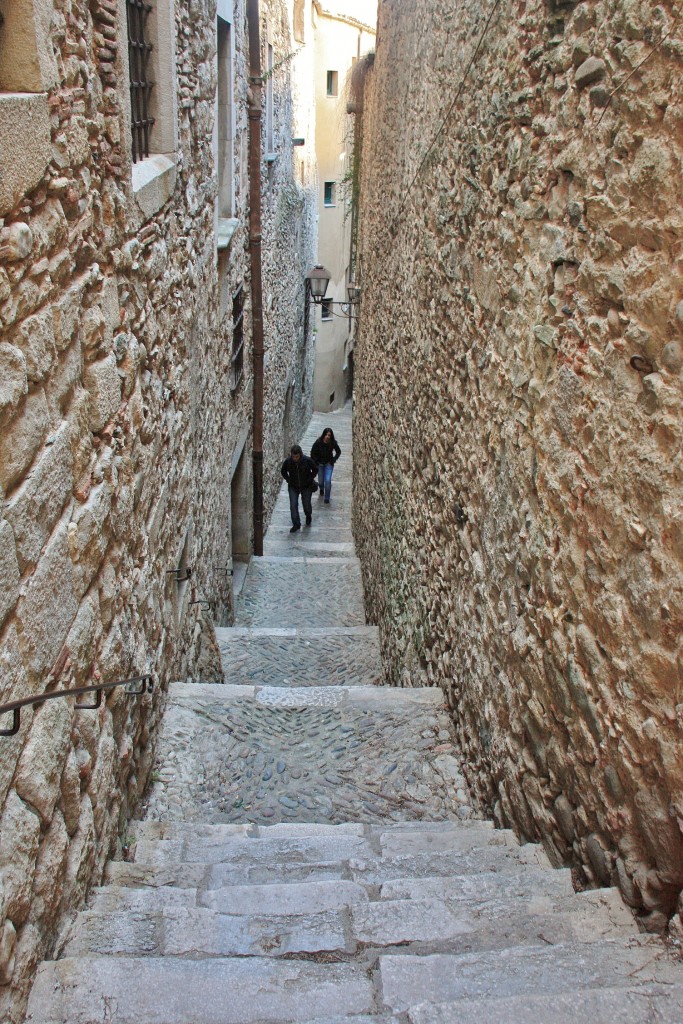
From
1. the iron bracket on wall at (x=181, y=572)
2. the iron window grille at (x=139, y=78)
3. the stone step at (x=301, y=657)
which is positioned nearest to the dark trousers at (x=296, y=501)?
the stone step at (x=301, y=657)

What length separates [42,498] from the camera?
2029mm

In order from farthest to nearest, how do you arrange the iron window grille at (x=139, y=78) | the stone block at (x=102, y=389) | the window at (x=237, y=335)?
the window at (x=237, y=335) → the iron window grille at (x=139, y=78) → the stone block at (x=102, y=389)

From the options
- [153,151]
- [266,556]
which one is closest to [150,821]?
[153,151]

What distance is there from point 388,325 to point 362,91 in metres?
5.32

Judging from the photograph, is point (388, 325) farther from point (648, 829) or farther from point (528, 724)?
point (648, 829)

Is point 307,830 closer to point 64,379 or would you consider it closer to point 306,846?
point 306,846

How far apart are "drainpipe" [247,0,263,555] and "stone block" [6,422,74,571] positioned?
6.87 meters

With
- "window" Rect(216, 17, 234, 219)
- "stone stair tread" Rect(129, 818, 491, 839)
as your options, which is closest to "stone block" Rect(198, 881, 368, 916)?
"stone stair tread" Rect(129, 818, 491, 839)

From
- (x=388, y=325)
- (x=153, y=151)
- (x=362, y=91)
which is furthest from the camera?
(x=362, y=91)

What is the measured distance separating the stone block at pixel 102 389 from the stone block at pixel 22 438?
494 mm

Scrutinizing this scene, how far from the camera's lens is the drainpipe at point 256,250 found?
8.09 m

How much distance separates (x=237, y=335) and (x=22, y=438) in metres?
6.26

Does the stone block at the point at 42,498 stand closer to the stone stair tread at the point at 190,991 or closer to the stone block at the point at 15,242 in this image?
the stone block at the point at 15,242

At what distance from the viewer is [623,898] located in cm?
215
